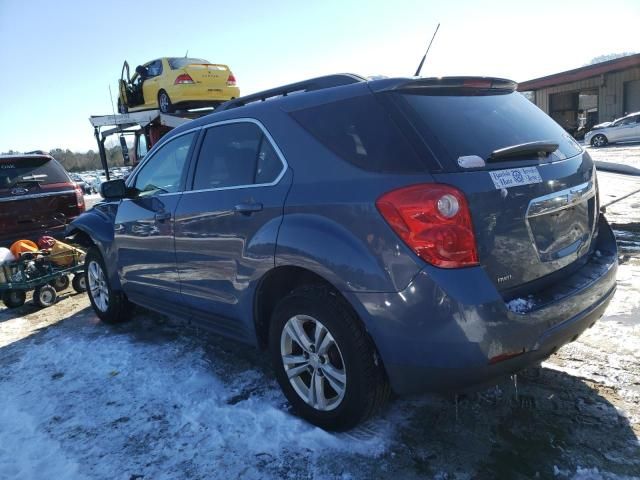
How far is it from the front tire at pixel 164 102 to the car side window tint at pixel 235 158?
939 centimetres

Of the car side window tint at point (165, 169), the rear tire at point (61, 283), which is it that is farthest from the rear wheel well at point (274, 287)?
the rear tire at point (61, 283)

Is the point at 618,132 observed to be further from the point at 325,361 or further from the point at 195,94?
the point at 325,361

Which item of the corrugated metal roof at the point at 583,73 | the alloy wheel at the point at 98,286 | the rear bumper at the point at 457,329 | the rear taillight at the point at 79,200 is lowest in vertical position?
the alloy wheel at the point at 98,286

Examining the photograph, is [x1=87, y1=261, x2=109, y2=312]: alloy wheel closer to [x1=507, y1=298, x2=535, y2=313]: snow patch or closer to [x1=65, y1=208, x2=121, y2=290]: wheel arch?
[x1=65, y1=208, x2=121, y2=290]: wheel arch

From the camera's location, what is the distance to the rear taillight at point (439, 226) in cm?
214

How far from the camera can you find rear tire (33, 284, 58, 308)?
595 cm

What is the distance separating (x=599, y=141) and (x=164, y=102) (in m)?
21.4

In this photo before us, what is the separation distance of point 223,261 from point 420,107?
1.55 metres

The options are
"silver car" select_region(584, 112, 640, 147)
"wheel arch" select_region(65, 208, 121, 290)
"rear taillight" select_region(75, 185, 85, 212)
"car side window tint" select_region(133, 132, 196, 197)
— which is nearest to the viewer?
"car side window tint" select_region(133, 132, 196, 197)

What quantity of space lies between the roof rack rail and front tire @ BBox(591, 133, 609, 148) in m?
25.3

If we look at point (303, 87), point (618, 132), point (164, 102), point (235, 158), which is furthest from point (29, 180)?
point (618, 132)

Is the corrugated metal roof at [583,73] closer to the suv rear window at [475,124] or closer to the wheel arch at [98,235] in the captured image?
the wheel arch at [98,235]

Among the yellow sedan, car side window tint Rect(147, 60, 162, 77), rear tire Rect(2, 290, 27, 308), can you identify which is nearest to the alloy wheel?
rear tire Rect(2, 290, 27, 308)

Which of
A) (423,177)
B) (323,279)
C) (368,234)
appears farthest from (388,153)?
(323,279)
